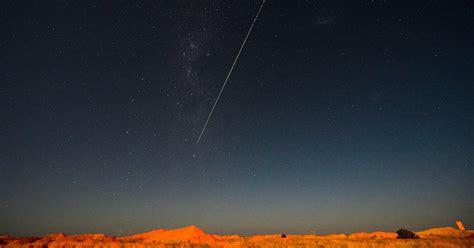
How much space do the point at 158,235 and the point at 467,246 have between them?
166 ft

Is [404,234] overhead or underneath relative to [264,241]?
underneath

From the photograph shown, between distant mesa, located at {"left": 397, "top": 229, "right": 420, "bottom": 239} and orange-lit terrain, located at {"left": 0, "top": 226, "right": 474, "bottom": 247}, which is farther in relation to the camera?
distant mesa, located at {"left": 397, "top": 229, "right": 420, "bottom": 239}

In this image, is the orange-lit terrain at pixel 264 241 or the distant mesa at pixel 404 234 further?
the distant mesa at pixel 404 234

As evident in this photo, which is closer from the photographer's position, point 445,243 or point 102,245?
point 445,243

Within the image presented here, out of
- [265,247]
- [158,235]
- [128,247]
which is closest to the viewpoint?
[265,247]

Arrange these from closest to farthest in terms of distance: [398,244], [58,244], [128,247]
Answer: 1. [398,244]
2. [128,247]
3. [58,244]

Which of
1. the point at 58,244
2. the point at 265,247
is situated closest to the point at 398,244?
→ the point at 265,247

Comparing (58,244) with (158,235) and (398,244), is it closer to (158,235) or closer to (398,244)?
(158,235)

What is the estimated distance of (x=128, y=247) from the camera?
1157 inches

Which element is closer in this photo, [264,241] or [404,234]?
[264,241]

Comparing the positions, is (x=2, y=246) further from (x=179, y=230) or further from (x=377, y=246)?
(x=377, y=246)

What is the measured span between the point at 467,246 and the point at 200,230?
158 feet

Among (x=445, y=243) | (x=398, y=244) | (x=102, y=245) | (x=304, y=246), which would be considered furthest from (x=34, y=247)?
(x=445, y=243)

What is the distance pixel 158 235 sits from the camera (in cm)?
5503
